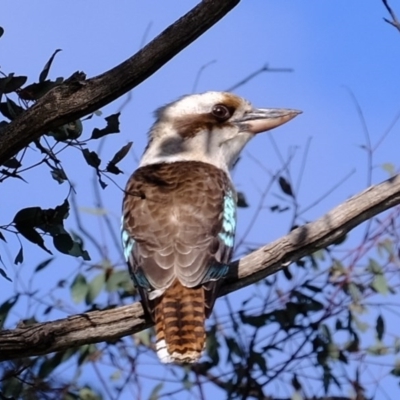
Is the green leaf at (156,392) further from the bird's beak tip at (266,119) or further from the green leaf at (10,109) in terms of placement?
the green leaf at (10,109)

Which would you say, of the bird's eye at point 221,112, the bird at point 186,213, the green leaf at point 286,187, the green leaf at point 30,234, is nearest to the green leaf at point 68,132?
the green leaf at point 30,234

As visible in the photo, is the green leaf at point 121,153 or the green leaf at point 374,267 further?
the green leaf at point 374,267

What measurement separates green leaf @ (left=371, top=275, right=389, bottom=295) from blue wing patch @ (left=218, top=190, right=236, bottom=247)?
120 centimetres

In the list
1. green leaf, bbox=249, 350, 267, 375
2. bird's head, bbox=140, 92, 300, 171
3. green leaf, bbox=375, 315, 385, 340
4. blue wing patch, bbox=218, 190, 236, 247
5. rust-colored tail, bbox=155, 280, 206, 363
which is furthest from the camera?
green leaf, bbox=249, 350, 267, 375

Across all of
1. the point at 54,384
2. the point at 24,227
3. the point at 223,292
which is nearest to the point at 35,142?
the point at 24,227

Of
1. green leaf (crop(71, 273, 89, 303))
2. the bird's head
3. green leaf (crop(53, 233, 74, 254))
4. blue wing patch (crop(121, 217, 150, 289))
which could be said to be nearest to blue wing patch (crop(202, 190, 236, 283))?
blue wing patch (crop(121, 217, 150, 289))

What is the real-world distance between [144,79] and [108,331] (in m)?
0.99

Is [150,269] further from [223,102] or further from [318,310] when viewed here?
[318,310]

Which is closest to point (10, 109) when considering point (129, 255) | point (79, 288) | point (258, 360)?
point (129, 255)

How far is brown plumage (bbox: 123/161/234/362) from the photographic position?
11.5 feet

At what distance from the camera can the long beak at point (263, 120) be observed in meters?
4.66

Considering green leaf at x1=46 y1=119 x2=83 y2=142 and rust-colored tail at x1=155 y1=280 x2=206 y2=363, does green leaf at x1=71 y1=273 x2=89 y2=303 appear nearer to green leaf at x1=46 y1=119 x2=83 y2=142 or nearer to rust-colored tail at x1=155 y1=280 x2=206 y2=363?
rust-colored tail at x1=155 y1=280 x2=206 y2=363

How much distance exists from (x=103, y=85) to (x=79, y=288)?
2.50 m

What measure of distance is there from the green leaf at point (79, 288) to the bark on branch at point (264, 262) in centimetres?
145
